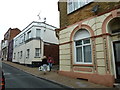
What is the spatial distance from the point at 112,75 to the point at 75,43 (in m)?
4.01

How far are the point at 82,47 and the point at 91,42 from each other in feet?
3.53

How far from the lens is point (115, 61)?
7652 mm

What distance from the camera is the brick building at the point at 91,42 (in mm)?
7519

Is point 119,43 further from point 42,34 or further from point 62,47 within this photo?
point 42,34

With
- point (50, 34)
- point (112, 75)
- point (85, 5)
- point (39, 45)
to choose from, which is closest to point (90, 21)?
point (85, 5)

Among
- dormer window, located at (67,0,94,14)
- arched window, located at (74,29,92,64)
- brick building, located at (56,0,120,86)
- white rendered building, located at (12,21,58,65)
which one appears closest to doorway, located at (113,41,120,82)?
brick building, located at (56,0,120,86)

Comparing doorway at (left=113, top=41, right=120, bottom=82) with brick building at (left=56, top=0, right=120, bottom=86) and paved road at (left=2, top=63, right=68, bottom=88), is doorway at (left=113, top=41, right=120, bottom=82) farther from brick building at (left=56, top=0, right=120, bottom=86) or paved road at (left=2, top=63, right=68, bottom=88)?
paved road at (left=2, top=63, right=68, bottom=88)

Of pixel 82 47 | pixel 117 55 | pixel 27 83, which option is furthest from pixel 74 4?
pixel 27 83

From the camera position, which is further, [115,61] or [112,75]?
[115,61]

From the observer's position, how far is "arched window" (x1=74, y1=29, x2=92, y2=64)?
29.5 ft

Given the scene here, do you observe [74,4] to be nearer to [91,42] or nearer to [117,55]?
[91,42]

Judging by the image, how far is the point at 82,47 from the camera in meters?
9.41

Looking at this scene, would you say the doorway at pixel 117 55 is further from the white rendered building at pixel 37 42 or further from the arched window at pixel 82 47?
the white rendered building at pixel 37 42

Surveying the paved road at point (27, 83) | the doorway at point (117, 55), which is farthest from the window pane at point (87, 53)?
the paved road at point (27, 83)
